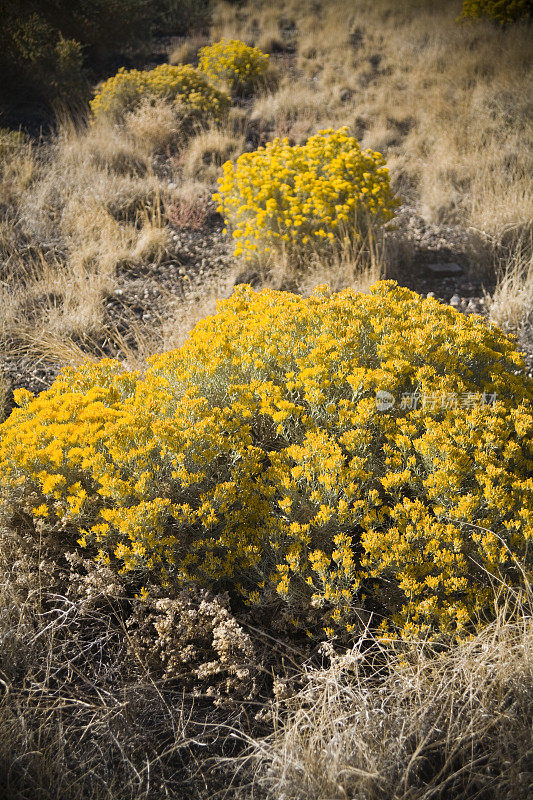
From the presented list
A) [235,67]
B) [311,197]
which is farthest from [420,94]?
[311,197]

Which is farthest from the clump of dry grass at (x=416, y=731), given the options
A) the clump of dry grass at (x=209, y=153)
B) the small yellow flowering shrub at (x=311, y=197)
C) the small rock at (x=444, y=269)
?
the clump of dry grass at (x=209, y=153)

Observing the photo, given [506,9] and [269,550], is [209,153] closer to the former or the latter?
[269,550]

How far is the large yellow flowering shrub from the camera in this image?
2133 mm

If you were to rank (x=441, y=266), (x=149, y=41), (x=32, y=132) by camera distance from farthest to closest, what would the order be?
(x=149, y=41)
(x=32, y=132)
(x=441, y=266)

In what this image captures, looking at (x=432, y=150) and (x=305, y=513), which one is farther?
(x=432, y=150)

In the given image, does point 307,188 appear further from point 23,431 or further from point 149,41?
point 149,41

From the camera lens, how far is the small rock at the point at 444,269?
5.46m

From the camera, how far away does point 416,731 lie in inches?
70.3

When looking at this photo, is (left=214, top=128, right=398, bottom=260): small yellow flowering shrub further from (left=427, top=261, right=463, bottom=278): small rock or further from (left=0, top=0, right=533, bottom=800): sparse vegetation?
(left=427, top=261, right=463, bottom=278): small rock

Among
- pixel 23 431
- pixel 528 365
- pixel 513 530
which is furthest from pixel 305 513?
pixel 528 365

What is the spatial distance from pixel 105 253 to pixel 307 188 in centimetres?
208

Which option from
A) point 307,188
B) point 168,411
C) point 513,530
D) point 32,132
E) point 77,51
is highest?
point 77,51

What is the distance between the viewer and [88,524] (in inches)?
95.3

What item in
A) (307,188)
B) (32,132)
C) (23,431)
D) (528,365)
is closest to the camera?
(23,431)
